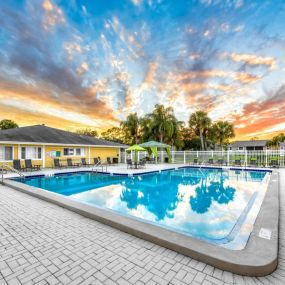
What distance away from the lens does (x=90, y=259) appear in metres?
2.56

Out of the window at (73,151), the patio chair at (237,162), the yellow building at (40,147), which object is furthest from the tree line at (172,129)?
the window at (73,151)

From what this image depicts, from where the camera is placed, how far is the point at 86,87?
15.6m

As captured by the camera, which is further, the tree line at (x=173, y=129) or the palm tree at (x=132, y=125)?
the palm tree at (x=132, y=125)

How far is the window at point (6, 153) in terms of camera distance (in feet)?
44.7

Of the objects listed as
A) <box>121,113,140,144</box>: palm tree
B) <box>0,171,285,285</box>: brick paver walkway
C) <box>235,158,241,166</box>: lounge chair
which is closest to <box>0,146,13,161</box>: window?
<box>0,171,285,285</box>: brick paver walkway

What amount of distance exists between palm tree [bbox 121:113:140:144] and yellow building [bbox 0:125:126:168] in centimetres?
1302

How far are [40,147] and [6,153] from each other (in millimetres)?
2487

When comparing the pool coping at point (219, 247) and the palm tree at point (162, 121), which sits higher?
the palm tree at point (162, 121)

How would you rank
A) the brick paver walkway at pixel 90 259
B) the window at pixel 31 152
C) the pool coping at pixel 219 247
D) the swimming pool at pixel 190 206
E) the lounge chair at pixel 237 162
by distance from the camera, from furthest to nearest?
the lounge chair at pixel 237 162 → the window at pixel 31 152 → the swimming pool at pixel 190 206 → the pool coping at pixel 219 247 → the brick paver walkway at pixel 90 259

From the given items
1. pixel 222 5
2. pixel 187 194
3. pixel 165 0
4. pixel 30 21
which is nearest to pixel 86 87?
pixel 30 21

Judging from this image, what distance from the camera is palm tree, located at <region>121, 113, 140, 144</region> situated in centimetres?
3297

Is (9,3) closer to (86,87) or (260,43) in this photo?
(86,87)

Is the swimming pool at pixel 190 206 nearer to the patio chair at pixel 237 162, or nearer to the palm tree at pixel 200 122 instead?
the patio chair at pixel 237 162

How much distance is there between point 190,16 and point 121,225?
12836 mm
